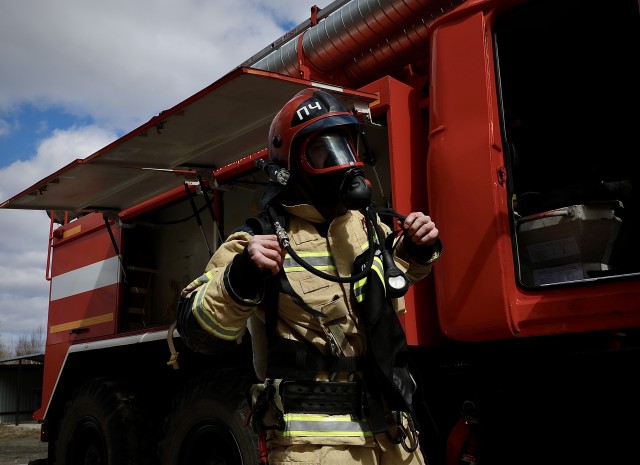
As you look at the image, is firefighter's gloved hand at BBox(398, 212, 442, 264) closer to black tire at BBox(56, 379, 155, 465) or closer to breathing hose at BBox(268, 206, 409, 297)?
breathing hose at BBox(268, 206, 409, 297)

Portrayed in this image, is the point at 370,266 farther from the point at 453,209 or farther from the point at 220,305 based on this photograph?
the point at 453,209

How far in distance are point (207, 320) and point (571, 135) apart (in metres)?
2.56

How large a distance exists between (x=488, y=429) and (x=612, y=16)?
1992 mm

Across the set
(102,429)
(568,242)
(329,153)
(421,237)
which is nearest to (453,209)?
(568,242)

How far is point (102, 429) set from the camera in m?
4.98

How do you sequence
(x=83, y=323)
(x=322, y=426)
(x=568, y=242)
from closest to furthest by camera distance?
1. (x=322, y=426)
2. (x=568, y=242)
3. (x=83, y=323)

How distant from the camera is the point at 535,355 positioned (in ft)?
9.67

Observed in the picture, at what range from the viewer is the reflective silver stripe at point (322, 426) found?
192 centimetres

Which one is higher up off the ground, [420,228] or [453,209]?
[453,209]

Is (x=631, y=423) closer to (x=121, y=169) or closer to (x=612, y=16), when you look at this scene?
(x=612, y=16)

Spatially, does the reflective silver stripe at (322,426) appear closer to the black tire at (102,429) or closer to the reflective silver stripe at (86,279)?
the black tire at (102,429)

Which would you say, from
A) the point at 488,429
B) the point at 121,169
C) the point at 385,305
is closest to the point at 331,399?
the point at 385,305

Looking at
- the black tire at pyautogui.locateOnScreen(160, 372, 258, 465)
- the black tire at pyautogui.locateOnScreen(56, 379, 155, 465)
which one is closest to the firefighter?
the black tire at pyautogui.locateOnScreen(160, 372, 258, 465)

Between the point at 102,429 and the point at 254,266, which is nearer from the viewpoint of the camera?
the point at 254,266
